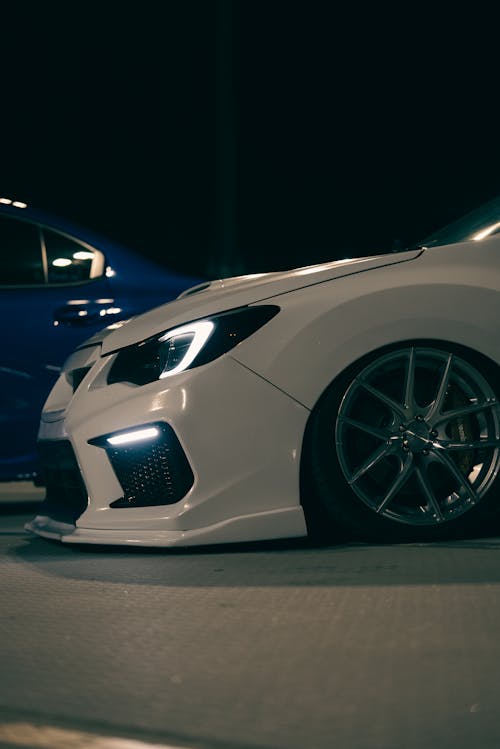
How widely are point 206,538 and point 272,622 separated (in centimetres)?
112

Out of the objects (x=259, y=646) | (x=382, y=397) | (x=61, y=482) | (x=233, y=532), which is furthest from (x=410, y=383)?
(x=259, y=646)

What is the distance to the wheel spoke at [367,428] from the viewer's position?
541 cm

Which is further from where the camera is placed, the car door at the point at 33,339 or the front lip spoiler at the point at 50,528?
the car door at the point at 33,339

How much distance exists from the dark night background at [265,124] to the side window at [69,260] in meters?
11.7

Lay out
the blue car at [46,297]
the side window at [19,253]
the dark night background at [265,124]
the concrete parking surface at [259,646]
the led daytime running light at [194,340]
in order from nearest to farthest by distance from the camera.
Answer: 1. the concrete parking surface at [259,646]
2. the led daytime running light at [194,340]
3. the blue car at [46,297]
4. the side window at [19,253]
5. the dark night background at [265,124]

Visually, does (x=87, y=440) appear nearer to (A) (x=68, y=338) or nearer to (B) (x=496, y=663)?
(A) (x=68, y=338)

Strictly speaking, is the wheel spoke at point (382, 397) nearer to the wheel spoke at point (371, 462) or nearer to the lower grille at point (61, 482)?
the wheel spoke at point (371, 462)

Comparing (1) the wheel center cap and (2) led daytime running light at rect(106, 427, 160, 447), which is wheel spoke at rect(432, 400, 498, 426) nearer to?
(1) the wheel center cap

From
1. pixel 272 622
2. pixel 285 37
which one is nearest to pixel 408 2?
pixel 285 37

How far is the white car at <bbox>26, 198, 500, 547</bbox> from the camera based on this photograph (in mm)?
5328

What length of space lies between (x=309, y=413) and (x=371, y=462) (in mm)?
295

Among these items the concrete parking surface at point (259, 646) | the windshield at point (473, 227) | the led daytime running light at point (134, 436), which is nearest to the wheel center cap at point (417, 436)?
the concrete parking surface at point (259, 646)

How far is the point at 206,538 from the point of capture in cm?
531

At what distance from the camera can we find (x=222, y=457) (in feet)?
17.4
